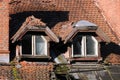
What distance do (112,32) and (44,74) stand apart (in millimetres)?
6682

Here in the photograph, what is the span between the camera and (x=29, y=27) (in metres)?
29.2

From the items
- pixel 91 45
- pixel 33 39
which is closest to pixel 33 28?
pixel 33 39

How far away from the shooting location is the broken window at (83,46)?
1196 inches

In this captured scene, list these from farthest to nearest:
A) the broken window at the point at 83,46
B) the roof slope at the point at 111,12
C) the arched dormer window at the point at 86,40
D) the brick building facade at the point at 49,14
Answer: the roof slope at the point at 111,12
the broken window at the point at 83,46
the arched dormer window at the point at 86,40
the brick building facade at the point at 49,14

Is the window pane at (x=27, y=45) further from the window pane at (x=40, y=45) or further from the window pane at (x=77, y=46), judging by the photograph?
the window pane at (x=77, y=46)

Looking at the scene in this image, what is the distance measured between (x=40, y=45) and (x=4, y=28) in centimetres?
194

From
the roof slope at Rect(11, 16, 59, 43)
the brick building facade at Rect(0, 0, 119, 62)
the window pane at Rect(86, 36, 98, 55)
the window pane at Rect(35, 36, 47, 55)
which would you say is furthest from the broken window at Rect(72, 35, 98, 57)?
the brick building facade at Rect(0, 0, 119, 62)

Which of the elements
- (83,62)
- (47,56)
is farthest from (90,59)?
(47,56)

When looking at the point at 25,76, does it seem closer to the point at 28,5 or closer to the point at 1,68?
the point at 1,68

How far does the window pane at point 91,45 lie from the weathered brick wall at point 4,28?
162 inches

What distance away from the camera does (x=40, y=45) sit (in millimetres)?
29734

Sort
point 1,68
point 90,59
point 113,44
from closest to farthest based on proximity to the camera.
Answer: point 1,68, point 90,59, point 113,44

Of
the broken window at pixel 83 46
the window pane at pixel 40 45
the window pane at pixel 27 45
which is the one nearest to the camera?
the window pane at pixel 27 45

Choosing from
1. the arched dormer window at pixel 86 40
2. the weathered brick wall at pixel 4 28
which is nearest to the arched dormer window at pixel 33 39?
the weathered brick wall at pixel 4 28
